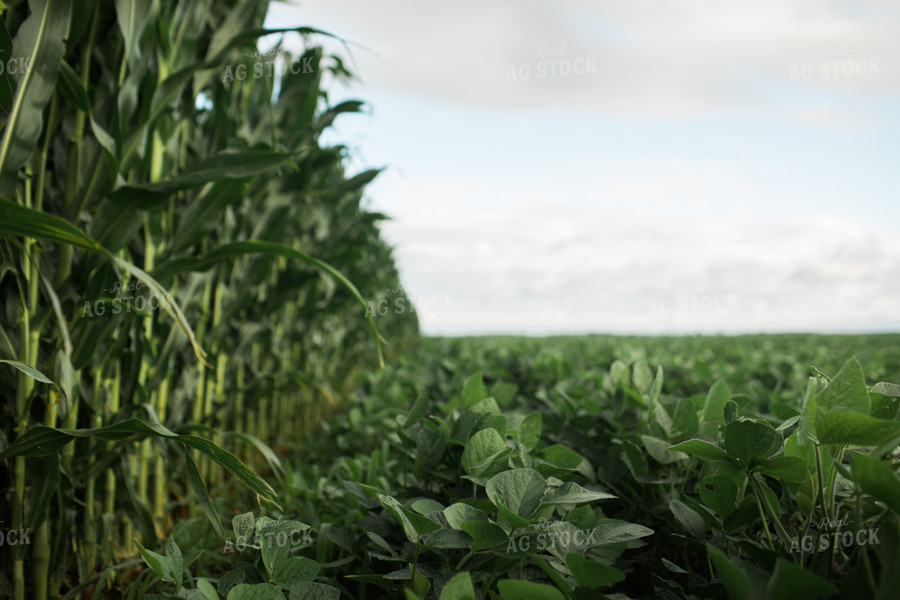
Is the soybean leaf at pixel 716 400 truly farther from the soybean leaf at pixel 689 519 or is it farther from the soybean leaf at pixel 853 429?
the soybean leaf at pixel 853 429

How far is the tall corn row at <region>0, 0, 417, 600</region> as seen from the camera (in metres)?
1.37

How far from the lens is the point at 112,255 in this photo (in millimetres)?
1101

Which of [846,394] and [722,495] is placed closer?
[846,394]

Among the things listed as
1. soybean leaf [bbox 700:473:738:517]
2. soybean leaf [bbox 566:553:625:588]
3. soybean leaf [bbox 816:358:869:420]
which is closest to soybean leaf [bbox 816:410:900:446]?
soybean leaf [bbox 816:358:869:420]

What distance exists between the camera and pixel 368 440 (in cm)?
256

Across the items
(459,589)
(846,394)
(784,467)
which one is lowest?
(459,589)

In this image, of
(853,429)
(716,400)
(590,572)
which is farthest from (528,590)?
(716,400)

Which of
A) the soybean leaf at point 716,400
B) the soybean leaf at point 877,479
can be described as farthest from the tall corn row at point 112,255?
the soybean leaf at point 877,479

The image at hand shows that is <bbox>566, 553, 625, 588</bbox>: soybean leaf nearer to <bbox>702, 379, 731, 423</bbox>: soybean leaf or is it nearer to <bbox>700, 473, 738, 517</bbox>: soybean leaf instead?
<bbox>700, 473, 738, 517</bbox>: soybean leaf

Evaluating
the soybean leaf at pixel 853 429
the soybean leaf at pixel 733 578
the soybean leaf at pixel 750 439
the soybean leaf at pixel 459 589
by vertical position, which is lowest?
the soybean leaf at pixel 459 589

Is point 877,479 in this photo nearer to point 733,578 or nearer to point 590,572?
point 733,578

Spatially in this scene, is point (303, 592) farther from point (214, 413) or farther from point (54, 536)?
point (214, 413)

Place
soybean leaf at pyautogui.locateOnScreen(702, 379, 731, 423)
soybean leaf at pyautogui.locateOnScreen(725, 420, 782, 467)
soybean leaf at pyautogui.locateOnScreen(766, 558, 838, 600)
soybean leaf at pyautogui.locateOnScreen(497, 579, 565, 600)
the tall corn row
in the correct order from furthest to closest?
the tall corn row, soybean leaf at pyautogui.locateOnScreen(702, 379, 731, 423), soybean leaf at pyautogui.locateOnScreen(725, 420, 782, 467), soybean leaf at pyautogui.locateOnScreen(497, 579, 565, 600), soybean leaf at pyautogui.locateOnScreen(766, 558, 838, 600)

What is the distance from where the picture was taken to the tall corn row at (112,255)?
1369 millimetres
